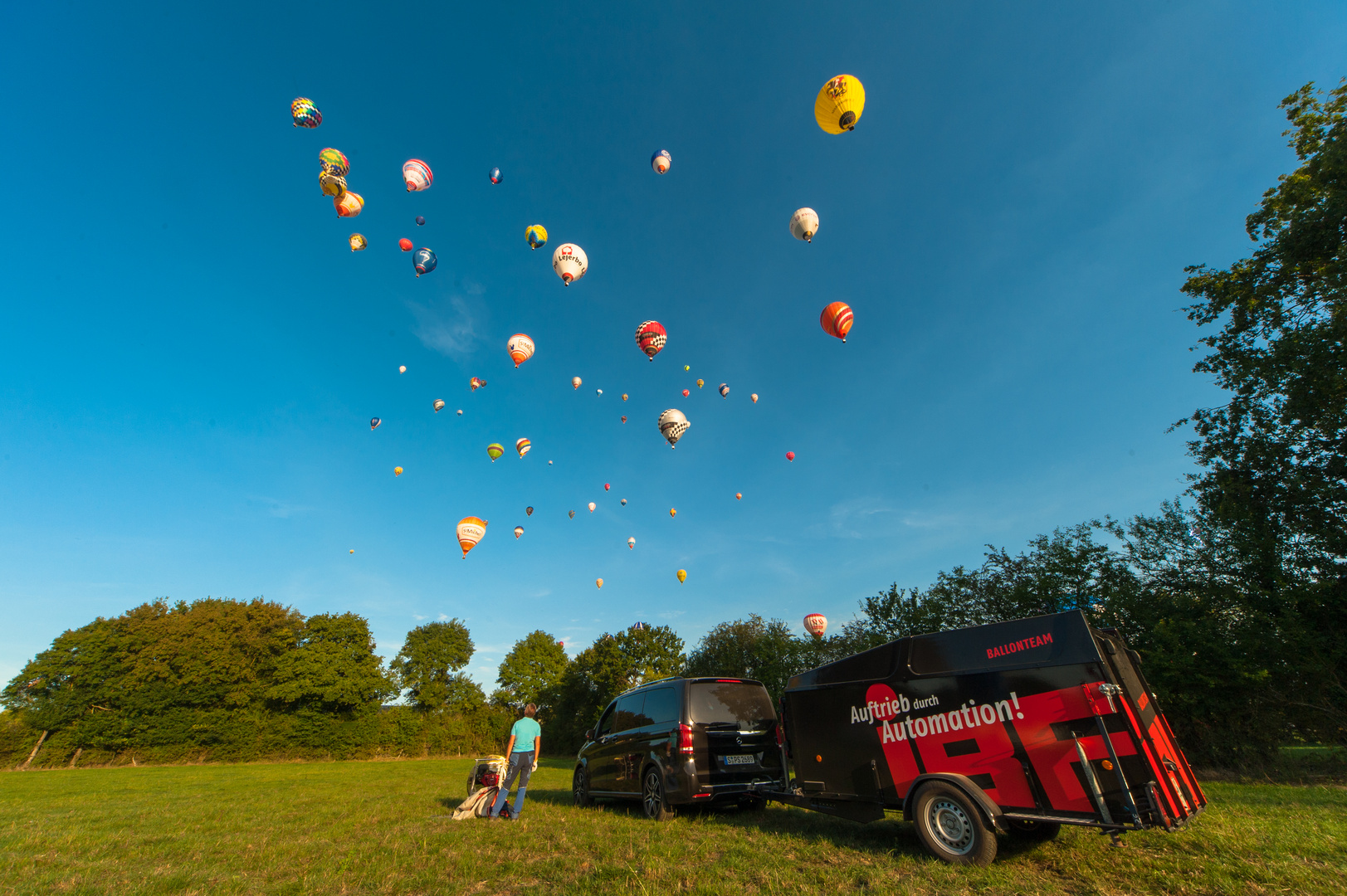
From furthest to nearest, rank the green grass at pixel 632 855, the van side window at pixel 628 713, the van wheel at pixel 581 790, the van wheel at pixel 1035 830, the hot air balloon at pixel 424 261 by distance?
the hot air balloon at pixel 424 261
the van wheel at pixel 581 790
the van side window at pixel 628 713
the van wheel at pixel 1035 830
the green grass at pixel 632 855

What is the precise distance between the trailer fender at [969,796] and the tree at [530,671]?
164 feet

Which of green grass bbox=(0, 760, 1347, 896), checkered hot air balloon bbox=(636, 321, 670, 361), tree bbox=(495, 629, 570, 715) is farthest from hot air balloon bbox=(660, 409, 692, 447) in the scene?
tree bbox=(495, 629, 570, 715)

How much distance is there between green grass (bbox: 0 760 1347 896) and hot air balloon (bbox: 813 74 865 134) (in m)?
16.6

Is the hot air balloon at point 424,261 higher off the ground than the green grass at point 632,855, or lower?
higher

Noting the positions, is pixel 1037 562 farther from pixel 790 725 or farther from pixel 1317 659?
pixel 790 725

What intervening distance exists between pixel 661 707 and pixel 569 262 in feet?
55.3

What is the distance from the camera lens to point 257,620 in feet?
136

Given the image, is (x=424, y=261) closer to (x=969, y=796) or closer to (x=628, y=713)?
(x=628, y=713)

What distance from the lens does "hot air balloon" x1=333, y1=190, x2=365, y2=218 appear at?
21516 millimetres

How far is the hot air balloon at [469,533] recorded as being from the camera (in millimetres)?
24484

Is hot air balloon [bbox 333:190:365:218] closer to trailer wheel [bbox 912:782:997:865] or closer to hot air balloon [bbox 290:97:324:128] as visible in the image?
hot air balloon [bbox 290:97:324:128]

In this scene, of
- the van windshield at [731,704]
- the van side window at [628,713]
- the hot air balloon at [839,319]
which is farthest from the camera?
the hot air balloon at [839,319]

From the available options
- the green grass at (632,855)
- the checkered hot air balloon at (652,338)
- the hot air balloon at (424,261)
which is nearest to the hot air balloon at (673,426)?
the checkered hot air balloon at (652,338)

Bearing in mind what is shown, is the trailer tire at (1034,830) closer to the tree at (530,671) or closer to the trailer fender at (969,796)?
the trailer fender at (969,796)
